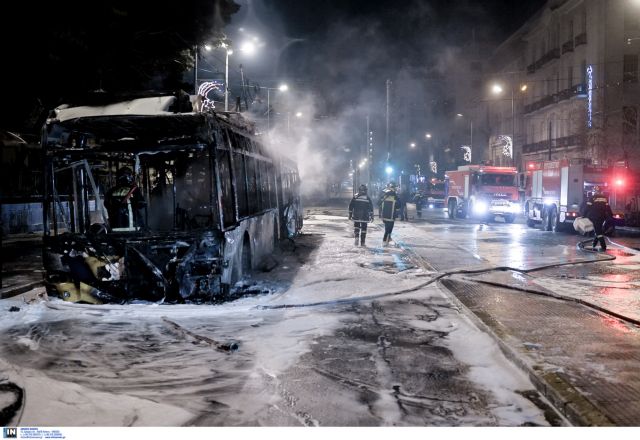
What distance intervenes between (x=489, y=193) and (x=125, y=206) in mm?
23746

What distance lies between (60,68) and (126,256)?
420 inches

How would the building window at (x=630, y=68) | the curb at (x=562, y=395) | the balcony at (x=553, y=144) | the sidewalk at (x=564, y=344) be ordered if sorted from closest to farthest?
1. the curb at (x=562, y=395)
2. the sidewalk at (x=564, y=344)
3. the building window at (x=630, y=68)
4. the balcony at (x=553, y=144)

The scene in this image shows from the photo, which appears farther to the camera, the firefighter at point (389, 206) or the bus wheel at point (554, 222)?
the bus wheel at point (554, 222)

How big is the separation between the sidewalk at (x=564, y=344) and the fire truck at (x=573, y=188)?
1289 centimetres

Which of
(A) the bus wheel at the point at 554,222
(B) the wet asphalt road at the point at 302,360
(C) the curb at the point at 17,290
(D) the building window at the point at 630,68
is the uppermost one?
(D) the building window at the point at 630,68

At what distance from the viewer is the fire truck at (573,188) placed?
877 inches

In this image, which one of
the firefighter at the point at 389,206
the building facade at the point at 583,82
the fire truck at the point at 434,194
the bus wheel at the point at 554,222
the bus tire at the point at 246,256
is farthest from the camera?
the fire truck at the point at 434,194

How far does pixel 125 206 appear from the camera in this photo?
8500 millimetres

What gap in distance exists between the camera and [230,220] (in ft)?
29.3

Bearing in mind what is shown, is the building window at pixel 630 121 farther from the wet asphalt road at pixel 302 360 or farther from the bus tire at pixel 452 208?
Answer: the wet asphalt road at pixel 302 360

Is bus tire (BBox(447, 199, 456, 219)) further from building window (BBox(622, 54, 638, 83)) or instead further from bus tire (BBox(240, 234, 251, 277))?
bus tire (BBox(240, 234, 251, 277))

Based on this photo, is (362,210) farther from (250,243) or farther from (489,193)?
(489,193)

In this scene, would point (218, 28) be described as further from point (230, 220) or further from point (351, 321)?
point (351, 321)

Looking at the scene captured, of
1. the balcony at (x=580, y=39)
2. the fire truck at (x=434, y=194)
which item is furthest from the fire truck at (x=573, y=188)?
the balcony at (x=580, y=39)
